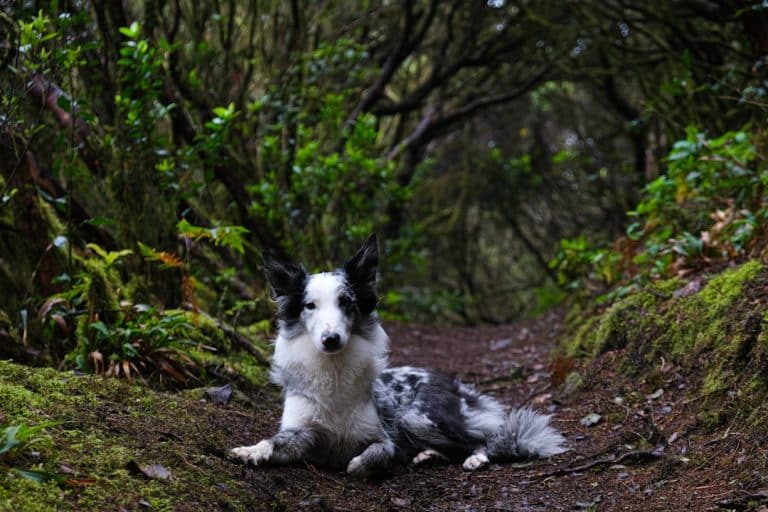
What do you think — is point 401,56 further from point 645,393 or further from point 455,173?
point 645,393

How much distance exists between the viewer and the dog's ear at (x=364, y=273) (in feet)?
17.1

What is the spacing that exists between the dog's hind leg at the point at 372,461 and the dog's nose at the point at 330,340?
745mm

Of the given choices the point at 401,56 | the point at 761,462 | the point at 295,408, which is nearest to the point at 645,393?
the point at 761,462

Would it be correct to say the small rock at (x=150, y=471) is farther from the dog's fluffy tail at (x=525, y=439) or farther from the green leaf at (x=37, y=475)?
the dog's fluffy tail at (x=525, y=439)

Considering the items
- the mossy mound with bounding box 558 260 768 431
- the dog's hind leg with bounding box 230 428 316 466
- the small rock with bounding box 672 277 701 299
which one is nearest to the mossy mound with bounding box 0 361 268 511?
the dog's hind leg with bounding box 230 428 316 466

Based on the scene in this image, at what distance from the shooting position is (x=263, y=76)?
1129cm

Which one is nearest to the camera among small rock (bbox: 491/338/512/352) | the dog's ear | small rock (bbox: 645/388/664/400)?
the dog's ear

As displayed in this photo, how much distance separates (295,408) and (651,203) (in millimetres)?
4955

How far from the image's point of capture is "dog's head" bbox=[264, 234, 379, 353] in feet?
15.9

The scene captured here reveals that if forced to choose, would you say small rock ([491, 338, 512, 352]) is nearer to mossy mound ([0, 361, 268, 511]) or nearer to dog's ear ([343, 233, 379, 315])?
dog's ear ([343, 233, 379, 315])

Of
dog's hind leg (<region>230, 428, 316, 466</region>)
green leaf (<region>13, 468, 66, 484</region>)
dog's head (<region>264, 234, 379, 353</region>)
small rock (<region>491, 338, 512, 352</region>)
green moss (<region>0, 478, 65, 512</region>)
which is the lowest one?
small rock (<region>491, 338, 512, 352</region>)

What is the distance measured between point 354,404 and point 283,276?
1.02m

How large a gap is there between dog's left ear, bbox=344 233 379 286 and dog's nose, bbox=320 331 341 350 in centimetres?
60

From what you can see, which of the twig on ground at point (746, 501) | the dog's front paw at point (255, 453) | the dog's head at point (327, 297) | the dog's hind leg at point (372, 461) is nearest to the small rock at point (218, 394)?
the dog's head at point (327, 297)
